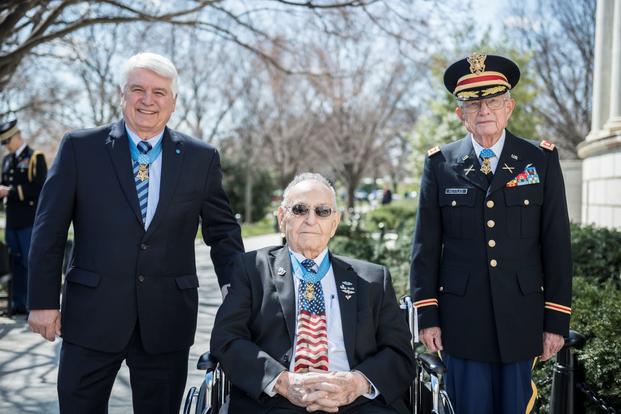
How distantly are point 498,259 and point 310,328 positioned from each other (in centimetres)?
93

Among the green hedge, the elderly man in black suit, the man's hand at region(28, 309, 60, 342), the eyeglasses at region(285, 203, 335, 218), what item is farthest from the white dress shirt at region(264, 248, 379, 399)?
the green hedge

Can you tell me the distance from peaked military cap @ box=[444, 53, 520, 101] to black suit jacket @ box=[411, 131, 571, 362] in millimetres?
258

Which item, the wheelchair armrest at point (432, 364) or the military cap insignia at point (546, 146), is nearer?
the wheelchair armrest at point (432, 364)

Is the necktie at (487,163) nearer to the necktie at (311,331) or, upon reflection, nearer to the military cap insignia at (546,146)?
the military cap insignia at (546,146)

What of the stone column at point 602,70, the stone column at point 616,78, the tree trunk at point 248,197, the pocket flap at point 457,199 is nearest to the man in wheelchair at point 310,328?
the pocket flap at point 457,199

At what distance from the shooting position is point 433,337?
10.5 feet

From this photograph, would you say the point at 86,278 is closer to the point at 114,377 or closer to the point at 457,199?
the point at 114,377

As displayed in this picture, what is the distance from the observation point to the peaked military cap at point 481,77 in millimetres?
3041

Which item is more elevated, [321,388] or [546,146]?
[546,146]

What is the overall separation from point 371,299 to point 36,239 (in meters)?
1.50

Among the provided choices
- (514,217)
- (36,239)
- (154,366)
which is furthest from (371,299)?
(36,239)

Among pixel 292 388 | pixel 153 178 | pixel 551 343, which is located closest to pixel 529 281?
pixel 551 343

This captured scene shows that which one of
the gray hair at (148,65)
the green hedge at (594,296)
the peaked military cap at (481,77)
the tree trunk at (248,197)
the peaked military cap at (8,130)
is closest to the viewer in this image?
the gray hair at (148,65)

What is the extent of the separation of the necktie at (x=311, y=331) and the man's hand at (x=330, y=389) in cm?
12
